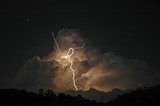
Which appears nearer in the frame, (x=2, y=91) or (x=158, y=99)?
(x=158, y=99)

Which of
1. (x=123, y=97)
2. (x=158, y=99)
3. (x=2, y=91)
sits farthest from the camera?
(x=2, y=91)

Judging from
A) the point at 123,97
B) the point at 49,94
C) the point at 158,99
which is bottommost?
the point at 158,99

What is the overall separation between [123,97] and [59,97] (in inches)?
1184

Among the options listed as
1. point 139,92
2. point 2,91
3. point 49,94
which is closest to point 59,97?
point 49,94

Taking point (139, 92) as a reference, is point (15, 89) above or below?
above

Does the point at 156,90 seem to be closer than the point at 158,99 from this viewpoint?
No

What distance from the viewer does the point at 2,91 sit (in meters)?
186

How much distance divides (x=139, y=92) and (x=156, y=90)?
12.2 m

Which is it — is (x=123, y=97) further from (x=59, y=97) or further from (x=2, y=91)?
(x=2, y=91)

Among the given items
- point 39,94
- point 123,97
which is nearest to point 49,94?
point 39,94

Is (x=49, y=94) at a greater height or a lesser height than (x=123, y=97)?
greater

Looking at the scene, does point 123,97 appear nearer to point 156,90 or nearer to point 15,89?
point 156,90

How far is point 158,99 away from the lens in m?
151

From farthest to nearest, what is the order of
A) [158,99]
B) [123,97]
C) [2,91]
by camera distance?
1. [2,91]
2. [123,97]
3. [158,99]
